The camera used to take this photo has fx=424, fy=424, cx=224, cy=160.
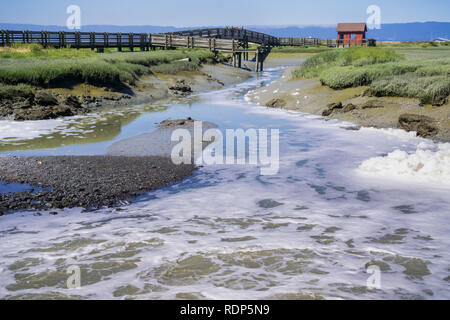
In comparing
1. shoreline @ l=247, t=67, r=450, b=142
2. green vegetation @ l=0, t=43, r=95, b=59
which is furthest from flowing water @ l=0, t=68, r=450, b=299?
green vegetation @ l=0, t=43, r=95, b=59

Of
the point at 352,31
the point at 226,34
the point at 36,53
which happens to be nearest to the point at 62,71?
the point at 36,53

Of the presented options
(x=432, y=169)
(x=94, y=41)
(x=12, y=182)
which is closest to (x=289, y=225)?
(x=432, y=169)

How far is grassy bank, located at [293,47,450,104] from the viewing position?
15.2 m

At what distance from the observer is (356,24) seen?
7662cm

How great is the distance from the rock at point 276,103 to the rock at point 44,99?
9748mm

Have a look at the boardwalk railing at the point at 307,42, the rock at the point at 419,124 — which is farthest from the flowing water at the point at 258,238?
the boardwalk railing at the point at 307,42

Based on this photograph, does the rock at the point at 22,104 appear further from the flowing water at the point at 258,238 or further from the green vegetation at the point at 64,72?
the flowing water at the point at 258,238

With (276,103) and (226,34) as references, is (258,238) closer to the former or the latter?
(276,103)

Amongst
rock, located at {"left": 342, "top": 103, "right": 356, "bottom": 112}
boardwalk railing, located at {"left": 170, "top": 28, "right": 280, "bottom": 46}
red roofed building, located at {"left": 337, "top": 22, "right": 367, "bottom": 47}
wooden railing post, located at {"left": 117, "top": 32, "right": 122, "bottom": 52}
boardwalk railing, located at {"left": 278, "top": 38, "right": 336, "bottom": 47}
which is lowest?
rock, located at {"left": 342, "top": 103, "right": 356, "bottom": 112}

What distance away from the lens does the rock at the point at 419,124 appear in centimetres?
1315

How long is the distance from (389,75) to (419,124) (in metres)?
5.87

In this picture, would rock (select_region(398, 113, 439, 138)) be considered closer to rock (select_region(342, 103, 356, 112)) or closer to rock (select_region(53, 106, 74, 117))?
rock (select_region(342, 103, 356, 112))

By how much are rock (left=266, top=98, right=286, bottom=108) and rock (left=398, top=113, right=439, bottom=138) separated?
271 inches

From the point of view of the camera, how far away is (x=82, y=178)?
27.5 ft
